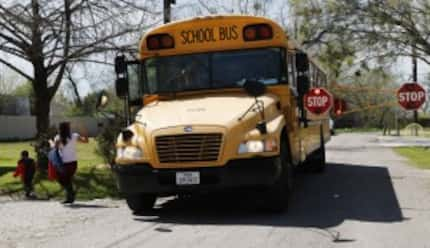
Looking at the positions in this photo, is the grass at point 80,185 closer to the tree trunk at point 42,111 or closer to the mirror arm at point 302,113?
the tree trunk at point 42,111

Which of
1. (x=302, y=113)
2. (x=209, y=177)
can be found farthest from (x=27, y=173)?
(x=302, y=113)

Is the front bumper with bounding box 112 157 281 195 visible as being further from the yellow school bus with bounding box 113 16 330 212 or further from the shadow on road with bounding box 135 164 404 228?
the shadow on road with bounding box 135 164 404 228

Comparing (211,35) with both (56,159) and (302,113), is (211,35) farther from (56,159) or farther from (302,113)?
(56,159)

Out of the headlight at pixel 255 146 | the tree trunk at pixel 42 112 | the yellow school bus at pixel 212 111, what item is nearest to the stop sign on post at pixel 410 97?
the yellow school bus at pixel 212 111

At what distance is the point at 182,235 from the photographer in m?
8.14

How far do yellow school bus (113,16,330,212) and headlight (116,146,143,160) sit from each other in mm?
15

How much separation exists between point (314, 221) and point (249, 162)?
3.75ft

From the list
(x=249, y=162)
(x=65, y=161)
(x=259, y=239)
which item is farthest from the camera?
(x=65, y=161)

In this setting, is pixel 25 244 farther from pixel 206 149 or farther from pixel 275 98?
pixel 275 98

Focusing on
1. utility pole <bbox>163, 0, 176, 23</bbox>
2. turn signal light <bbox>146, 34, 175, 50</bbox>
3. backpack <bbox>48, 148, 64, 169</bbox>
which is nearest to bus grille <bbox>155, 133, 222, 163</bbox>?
turn signal light <bbox>146, 34, 175, 50</bbox>

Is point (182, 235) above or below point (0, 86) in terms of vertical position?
below

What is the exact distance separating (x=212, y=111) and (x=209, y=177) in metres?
0.98

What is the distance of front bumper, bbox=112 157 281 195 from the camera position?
8914mm

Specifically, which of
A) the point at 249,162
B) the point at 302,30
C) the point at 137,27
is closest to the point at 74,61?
the point at 137,27
